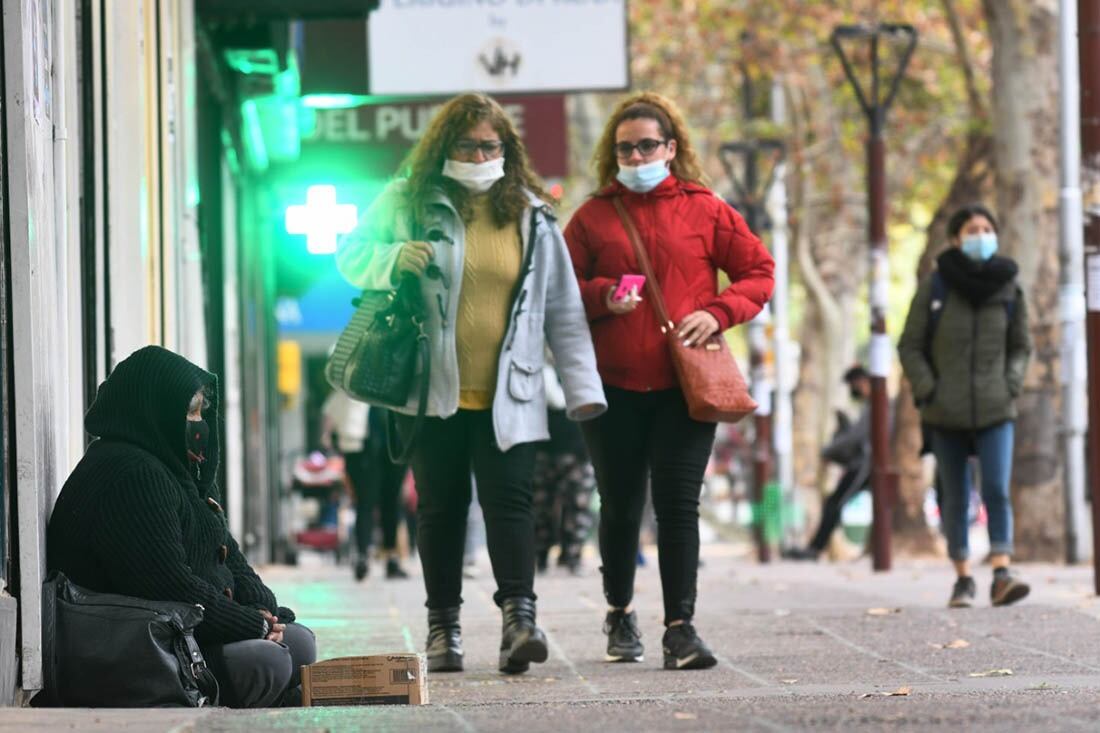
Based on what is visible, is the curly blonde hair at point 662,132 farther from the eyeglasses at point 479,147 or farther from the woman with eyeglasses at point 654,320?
the eyeglasses at point 479,147

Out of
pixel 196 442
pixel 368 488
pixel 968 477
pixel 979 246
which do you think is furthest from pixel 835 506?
pixel 196 442

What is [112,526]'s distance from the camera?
6.30 metres

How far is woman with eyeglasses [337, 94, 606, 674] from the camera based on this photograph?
8.02 meters

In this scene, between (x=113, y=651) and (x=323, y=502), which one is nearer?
(x=113, y=651)

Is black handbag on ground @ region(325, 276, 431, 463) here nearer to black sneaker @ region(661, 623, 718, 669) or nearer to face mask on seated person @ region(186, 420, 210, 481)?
black sneaker @ region(661, 623, 718, 669)

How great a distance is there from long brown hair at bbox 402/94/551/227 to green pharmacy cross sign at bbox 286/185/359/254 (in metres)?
11.3

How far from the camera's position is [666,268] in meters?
8.30

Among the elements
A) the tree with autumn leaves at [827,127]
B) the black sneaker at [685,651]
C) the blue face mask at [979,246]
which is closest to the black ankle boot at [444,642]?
the black sneaker at [685,651]

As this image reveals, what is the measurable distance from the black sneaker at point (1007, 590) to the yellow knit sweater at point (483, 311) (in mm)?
3908

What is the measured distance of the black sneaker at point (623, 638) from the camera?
838cm

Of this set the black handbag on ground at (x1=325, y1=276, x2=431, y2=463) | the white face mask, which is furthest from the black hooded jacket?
the white face mask

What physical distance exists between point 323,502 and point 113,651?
19905mm

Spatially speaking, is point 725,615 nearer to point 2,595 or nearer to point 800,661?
point 800,661

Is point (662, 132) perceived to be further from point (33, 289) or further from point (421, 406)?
point (33, 289)
